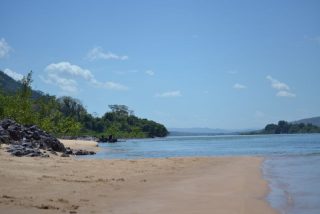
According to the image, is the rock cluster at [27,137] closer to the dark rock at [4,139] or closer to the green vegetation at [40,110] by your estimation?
the dark rock at [4,139]

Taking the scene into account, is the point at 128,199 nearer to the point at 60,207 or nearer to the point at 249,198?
the point at 60,207

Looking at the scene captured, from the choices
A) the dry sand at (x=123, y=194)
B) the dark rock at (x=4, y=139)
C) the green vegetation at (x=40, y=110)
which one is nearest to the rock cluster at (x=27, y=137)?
the dark rock at (x=4, y=139)

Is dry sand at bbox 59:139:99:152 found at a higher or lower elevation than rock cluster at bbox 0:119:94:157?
lower

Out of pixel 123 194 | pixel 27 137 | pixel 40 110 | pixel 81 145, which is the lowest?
pixel 123 194

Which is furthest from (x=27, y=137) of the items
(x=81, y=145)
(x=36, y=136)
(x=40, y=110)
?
(x=40, y=110)

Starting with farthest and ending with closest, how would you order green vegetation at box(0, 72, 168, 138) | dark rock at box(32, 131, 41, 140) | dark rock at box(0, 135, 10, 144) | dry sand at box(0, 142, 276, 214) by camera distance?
green vegetation at box(0, 72, 168, 138) < dark rock at box(32, 131, 41, 140) < dark rock at box(0, 135, 10, 144) < dry sand at box(0, 142, 276, 214)

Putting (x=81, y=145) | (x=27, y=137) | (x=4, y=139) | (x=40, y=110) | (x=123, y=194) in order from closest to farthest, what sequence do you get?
(x=123, y=194) → (x=4, y=139) → (x=27, y=137) → (x=81, y=145) → (x=40, y=110)

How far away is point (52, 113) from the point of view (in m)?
115

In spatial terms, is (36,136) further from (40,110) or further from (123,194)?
(40,110)

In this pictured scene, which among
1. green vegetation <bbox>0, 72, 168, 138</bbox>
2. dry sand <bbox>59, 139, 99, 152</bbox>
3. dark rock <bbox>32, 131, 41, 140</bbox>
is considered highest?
green vegetation <bbox>0, 72, 168, 138</bbox>

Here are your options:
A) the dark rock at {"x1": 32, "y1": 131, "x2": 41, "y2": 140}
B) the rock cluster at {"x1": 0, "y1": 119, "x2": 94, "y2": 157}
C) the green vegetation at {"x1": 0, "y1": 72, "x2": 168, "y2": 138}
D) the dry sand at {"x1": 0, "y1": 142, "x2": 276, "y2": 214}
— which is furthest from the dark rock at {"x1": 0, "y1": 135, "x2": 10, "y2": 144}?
the green vegetation at {"x1": 0, "y1": 72, "x2": 168, "y2": 138}

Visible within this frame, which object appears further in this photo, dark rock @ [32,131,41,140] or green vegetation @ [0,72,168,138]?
green vegetation @ [0,72,168,138]

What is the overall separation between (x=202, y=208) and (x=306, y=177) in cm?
1027

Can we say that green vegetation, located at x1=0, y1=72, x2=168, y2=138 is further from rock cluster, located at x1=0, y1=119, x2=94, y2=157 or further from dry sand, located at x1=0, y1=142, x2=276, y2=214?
dry sand, located at x1=0, y1=142, x2=276, y2=214
